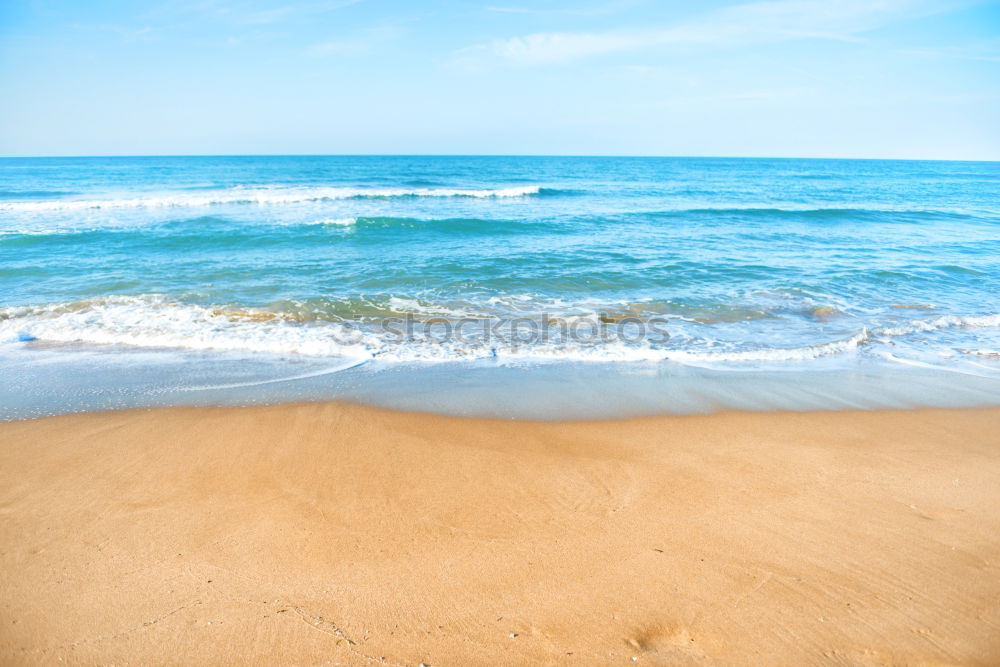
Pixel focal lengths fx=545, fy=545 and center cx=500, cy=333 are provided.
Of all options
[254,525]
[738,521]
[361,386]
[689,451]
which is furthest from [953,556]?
[361,386]

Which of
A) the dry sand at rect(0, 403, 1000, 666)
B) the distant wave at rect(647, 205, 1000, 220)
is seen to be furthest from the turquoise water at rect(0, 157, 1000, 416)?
the distant wave at rect(647, 205, 1000, 220)

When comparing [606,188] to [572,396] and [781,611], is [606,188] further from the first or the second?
[781,611]

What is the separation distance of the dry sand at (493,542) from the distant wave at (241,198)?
80.5ft

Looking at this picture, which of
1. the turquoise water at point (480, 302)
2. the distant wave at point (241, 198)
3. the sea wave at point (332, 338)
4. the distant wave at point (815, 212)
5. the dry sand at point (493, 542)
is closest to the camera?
the dry sand at point (493, 542)

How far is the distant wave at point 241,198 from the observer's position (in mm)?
25344

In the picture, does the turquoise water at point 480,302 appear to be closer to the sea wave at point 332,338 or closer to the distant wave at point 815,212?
the sea wave at point 332,338

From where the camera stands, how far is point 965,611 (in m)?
3.13

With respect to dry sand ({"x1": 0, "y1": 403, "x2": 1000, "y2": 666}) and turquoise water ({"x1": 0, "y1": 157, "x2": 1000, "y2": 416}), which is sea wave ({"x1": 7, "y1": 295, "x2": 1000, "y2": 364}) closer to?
turquoise water ({"x1": 0, "y1": 157, "x2": 1000, "y2": 416})

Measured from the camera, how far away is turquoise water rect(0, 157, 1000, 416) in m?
6.98

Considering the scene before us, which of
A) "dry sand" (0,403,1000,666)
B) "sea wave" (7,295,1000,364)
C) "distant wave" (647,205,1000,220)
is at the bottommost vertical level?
"dry sand" (0,403,1000,666)

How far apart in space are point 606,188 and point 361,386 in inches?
1321

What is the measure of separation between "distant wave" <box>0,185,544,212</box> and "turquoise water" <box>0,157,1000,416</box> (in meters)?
4.20

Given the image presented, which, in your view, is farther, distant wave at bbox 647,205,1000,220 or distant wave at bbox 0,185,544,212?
distant wave at bbox 0,185,544,212

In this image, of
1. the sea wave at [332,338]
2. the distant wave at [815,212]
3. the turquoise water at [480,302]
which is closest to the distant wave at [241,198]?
the turquoise water at [480,302]
